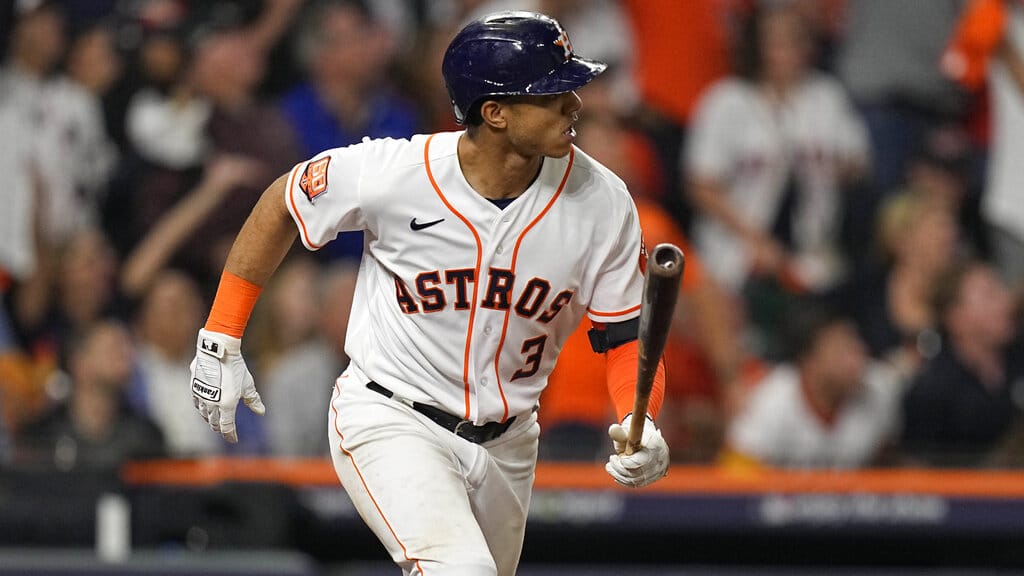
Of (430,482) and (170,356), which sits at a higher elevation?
(430,482)

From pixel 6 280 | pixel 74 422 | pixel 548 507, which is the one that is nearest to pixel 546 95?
pixel 548 507

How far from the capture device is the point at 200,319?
634 centimetres

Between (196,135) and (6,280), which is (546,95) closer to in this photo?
(196,135)

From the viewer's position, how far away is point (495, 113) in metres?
3.34

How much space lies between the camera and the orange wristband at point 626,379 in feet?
11.3

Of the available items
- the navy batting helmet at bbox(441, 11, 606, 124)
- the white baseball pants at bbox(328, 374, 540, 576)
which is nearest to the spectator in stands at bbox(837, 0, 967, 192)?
the white baseball pants at bbox(328, 374, 540, 576)

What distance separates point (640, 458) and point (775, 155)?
374cm

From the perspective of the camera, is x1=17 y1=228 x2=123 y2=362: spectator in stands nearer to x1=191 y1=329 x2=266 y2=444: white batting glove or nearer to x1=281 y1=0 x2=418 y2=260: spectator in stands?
x1=281 y1=0 x2=418 y2=260: spectator in stands

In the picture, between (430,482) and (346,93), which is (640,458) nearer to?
(430,482)

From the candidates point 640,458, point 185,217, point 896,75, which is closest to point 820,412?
point 896,75

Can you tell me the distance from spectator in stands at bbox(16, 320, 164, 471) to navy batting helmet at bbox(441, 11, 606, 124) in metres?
2.78

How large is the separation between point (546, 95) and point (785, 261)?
3.51m

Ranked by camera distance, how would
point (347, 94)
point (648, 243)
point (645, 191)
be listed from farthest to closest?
point (347, 94) → point (645, 191) → point (648, 243)

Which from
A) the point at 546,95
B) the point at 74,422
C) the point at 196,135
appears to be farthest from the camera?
the point at 196,135
